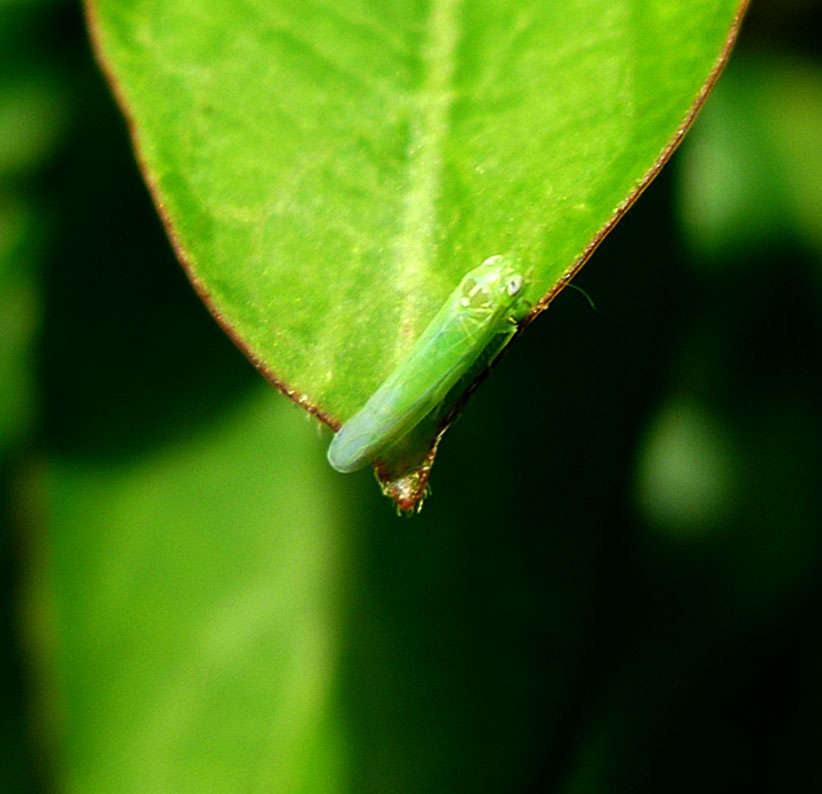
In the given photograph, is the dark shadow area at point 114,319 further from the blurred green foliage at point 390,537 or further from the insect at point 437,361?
the insect at point 437,361

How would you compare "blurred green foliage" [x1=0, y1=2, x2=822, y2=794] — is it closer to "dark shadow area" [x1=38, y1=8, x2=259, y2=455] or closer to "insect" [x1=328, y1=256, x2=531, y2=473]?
"dark shadow area" [x1=38, y1=8, x2=259, y2=455]

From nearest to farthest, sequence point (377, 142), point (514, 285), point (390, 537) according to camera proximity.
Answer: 1. point (377, 142)
2. point (514, 285)
3. point (390, 537)

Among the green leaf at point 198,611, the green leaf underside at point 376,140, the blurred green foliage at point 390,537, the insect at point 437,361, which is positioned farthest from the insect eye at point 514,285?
the green leaf at point 198,611

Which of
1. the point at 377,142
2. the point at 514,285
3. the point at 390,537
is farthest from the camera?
the point at 390,537

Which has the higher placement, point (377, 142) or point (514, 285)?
point (377, 142)

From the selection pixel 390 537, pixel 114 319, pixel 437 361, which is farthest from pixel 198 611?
pixel 437 361

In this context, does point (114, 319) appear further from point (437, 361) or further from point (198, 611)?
point (437, 361)

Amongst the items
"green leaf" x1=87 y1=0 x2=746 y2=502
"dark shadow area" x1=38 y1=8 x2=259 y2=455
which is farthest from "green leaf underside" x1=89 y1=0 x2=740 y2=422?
"dark shadow area" x1=38 y1=8 x2=259 y2=455

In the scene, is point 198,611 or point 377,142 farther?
point 198,611
